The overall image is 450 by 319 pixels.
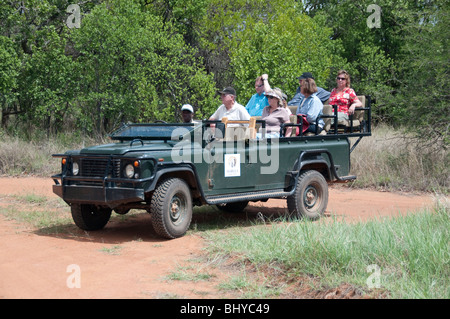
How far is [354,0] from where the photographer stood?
31.4 metres

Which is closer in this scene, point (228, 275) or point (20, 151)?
point (228, 275)

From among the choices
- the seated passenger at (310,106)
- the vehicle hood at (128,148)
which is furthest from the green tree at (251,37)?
the vehicle hood at (128,148)

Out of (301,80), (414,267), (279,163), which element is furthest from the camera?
(301,80)

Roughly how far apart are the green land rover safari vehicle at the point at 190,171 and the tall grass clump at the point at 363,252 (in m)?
0.98

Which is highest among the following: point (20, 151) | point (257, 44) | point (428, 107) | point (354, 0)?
point (354, 0)

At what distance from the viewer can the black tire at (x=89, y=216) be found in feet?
26.1

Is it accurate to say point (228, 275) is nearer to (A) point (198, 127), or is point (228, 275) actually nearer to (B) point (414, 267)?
(B) point (414, 267)

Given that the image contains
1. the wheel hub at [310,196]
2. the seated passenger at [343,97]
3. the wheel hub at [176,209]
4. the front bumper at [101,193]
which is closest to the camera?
the front bumper at [101,193]

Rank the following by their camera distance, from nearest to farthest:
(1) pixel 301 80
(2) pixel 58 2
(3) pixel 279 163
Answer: (3) pixel 279 163
(1) pixel 301 80
(2) pixel 58 2

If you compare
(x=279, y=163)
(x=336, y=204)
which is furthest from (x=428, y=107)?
(x=279, y=163)

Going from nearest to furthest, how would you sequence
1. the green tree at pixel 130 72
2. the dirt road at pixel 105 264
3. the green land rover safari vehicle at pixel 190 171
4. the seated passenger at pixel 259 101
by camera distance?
the dirt road at pixel 105 264, the green land rover safari vehicle at pixel 190 171, the seated passenger at pixel 259 101, the green tree at pixel 130 72

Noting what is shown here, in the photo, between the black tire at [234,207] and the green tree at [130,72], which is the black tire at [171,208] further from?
the green tree at [130,72]
